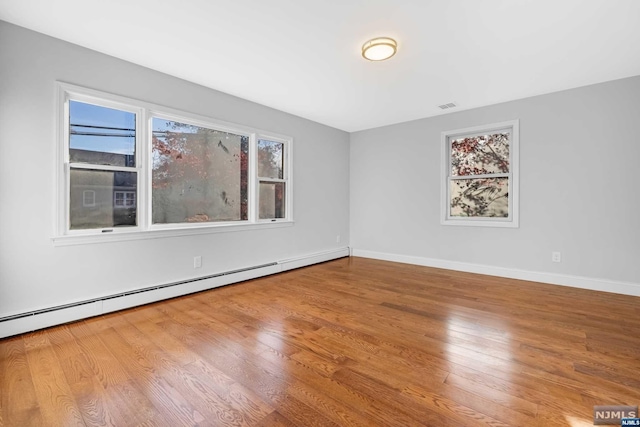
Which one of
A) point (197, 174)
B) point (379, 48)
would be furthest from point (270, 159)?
point (379, 48)

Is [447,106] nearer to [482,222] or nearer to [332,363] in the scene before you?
[482,222]

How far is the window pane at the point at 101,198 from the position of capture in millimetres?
2635

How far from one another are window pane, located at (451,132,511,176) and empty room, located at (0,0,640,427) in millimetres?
32

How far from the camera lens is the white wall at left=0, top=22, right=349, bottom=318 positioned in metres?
2.28

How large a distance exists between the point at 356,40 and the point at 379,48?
0.23 meters

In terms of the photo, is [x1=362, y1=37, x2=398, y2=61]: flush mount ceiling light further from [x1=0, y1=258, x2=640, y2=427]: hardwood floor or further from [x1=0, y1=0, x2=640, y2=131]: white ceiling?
[x1=0, y1=258, x2=640, y2=427]: hardwood floor

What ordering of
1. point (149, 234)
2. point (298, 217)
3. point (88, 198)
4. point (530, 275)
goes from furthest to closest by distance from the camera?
point (298, 217)
point (530, 275)
point (149, 234)
point (88, 198)

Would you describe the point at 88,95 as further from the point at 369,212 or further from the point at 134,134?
the point at 369,212

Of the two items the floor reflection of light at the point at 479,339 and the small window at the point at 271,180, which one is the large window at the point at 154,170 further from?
the floor reflection of light at the point at 479,339

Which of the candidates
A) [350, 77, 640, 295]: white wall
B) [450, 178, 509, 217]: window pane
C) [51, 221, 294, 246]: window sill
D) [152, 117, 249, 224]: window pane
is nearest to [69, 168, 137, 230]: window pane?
[51, 221, 294, 246]: window sill

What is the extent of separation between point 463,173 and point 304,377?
13.4 ft

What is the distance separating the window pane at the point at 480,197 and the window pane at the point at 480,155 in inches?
6.3

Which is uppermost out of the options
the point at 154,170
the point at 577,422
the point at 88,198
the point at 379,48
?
the point at 379,48

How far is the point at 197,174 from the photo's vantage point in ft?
11.7
